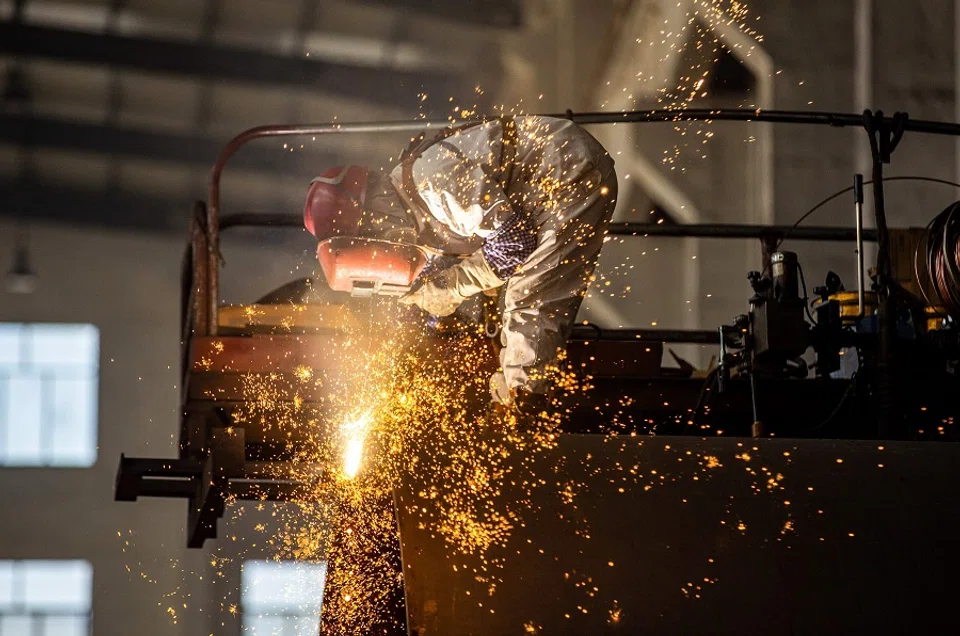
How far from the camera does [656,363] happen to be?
13.2 ft

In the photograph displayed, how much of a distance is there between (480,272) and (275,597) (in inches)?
487

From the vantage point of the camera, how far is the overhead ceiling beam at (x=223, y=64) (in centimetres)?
1323

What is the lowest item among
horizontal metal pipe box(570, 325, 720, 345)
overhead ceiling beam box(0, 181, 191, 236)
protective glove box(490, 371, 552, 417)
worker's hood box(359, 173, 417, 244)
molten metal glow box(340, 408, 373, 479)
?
molten metal glow box(340, 408, 373, 479)

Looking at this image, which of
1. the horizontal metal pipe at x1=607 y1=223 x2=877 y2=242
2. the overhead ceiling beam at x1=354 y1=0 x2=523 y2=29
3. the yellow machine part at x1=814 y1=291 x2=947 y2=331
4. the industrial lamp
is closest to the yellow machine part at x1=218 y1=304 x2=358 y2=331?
the horizontal metal pipe at x1=607 y1=223 x2=877 y2=242

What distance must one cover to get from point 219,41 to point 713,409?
10756 mm

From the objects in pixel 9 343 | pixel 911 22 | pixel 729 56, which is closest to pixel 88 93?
pixel 9 343

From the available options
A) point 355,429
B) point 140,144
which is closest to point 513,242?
point 355,429

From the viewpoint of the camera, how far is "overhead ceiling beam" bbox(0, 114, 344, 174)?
1391 cm

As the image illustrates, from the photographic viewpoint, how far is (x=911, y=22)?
7.70 meters

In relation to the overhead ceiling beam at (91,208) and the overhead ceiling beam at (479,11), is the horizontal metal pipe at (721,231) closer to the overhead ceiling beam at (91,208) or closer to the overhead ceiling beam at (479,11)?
the overhead ceiling beam at (479,11)

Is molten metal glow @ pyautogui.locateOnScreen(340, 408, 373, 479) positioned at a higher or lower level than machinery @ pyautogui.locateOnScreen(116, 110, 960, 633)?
lower

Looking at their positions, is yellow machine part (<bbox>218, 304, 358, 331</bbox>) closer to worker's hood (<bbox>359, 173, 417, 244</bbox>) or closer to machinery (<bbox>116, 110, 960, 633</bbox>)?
machinery (<bbox>116, 110, 960, 633</bbox>)

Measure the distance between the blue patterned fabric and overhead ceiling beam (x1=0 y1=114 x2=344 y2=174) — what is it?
10.4 meters

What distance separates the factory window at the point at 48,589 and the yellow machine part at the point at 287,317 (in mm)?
11668
